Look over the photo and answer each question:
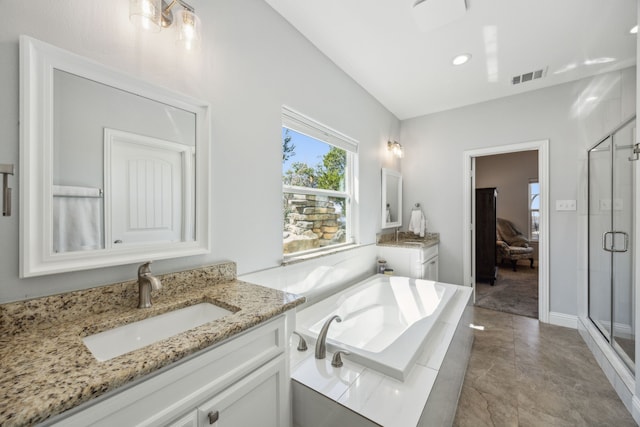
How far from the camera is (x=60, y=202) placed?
3.12 feet

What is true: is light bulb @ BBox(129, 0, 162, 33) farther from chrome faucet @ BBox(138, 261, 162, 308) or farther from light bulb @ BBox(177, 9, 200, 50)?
chrome faucet @ BBox(138, 261, 162, 308)

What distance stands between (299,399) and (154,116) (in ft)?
4.72

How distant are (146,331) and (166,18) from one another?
1.37 m

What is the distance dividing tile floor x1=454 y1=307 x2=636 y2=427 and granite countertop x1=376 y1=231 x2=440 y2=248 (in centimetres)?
105

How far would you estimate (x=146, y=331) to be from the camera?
1.03 m

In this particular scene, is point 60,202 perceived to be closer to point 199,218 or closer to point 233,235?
point 199,218

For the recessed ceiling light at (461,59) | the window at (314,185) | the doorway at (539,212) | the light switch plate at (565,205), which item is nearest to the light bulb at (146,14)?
the window at (314,185)

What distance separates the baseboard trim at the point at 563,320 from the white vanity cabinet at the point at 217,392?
3110 millimetres

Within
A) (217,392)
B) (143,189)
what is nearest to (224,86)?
(143,189)

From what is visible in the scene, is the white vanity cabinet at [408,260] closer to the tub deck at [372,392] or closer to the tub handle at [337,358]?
the tub deck at [372,392]

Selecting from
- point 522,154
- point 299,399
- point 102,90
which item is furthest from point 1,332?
point 522,154

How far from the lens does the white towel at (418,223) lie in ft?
11.4

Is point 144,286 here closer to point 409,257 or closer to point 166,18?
point 166,18

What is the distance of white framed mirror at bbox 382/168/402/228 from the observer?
10.6 feet
